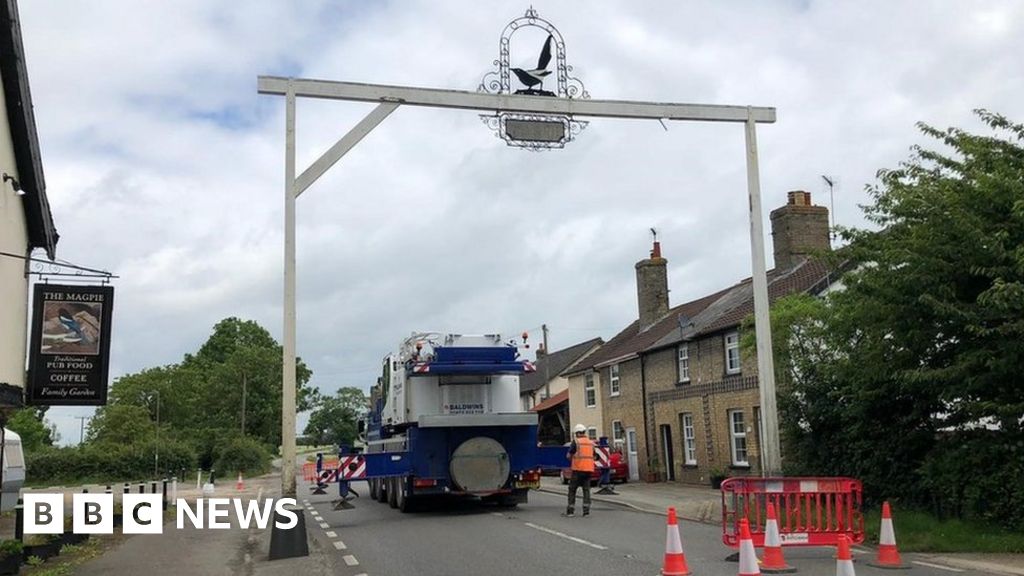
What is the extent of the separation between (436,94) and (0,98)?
626 cm

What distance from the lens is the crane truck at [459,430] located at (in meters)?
18.4

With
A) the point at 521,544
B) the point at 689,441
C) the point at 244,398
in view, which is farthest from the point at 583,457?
the point at 244,398

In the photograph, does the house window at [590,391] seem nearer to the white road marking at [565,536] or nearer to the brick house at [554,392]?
the brick house at [554,392]

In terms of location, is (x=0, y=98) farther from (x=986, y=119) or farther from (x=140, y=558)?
(x=986, y=119)

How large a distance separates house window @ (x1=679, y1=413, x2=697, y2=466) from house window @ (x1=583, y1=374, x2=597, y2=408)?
8.41m

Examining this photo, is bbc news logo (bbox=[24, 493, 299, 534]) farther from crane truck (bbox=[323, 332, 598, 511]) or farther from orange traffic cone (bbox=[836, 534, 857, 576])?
orange traffic cone (bbox=[836, 534, 857, 576])

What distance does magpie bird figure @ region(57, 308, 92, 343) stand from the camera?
13820mm

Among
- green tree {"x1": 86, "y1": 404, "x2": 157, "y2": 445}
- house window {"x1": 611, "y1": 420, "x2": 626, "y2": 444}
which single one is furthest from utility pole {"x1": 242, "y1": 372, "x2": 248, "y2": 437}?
house window {"x1": 611, "y1": 420, "x2": 626, "y2": 444}

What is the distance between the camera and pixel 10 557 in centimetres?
1109

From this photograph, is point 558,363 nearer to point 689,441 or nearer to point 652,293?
point 652,293

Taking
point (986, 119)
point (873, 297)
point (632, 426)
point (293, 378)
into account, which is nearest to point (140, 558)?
point (293, 378)

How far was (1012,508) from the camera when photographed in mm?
12594

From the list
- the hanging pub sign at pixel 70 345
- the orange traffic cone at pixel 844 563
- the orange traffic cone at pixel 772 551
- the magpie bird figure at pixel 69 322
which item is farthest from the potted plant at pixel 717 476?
the orange traffic cone at pixel 844 563

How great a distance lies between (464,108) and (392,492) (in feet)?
33.4
